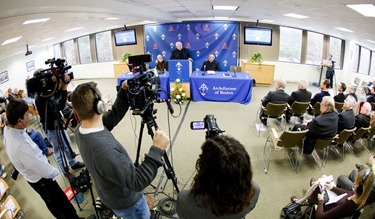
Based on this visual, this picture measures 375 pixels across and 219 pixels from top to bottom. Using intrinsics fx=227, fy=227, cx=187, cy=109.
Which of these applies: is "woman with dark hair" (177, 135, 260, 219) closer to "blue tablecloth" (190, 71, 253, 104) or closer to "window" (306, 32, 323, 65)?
"blue tablecloth" (190, 71, 253, 104)

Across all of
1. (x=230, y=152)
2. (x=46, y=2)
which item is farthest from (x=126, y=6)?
(x=230, y=152)

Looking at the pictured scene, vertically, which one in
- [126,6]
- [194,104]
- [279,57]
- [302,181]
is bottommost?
[302,181]

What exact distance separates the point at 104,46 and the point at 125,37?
157cm

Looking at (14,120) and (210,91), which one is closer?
(14,120)

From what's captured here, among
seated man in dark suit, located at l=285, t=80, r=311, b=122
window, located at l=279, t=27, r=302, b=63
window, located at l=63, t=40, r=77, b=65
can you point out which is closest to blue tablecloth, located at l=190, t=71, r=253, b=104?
seated man in dark suit, located at l=285, t=80, r=311, b=122

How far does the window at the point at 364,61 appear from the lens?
7953mm

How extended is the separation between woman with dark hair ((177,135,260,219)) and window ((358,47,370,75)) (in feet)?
30.2

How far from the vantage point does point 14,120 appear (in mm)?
2064

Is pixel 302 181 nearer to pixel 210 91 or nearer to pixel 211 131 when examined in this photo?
pixel 211 131

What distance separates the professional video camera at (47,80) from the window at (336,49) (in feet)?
29.1

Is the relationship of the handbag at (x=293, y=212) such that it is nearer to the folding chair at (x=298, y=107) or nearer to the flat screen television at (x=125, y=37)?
the folding chair at (x=298, y=107)

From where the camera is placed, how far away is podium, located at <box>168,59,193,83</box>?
6410 mm

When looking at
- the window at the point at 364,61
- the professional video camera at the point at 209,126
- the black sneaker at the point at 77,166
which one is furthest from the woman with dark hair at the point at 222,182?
the window at the point at 364,61

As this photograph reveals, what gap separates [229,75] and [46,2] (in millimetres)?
5382
